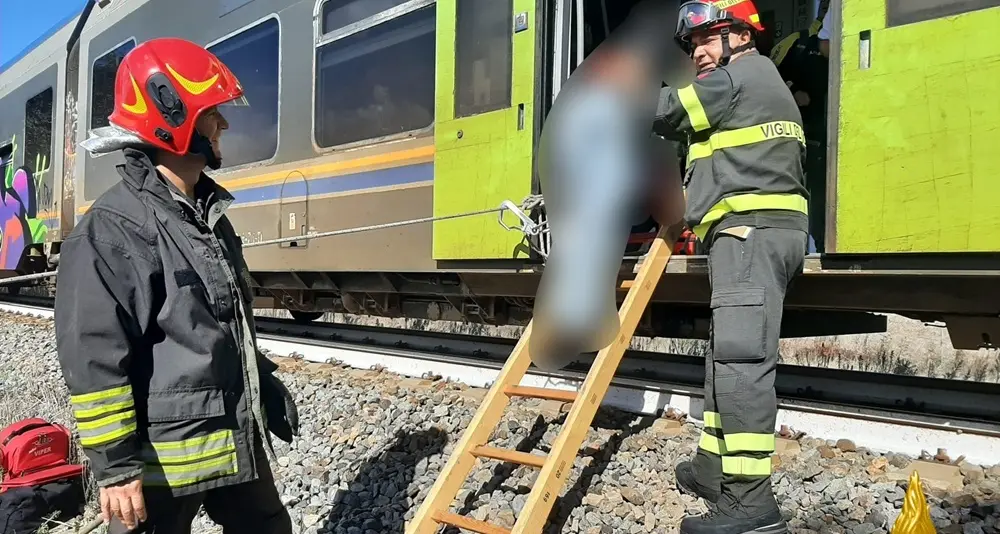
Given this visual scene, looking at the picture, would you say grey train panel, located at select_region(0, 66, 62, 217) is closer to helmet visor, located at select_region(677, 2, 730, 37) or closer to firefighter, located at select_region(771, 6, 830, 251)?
firefighter, located at select_region(771, 6, 830, 251)

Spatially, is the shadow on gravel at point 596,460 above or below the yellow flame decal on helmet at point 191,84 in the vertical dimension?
below

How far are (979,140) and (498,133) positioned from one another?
2429 mm

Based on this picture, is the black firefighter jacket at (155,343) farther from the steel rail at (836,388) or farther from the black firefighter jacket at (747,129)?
the steel rail at (836,388)

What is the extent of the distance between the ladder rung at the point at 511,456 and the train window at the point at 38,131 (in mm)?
9965

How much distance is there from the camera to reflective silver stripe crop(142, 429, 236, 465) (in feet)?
6.44

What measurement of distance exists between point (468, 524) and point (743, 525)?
942mm

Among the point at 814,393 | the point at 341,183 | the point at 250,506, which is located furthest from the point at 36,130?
the point at 814,393

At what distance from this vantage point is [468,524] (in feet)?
8.63

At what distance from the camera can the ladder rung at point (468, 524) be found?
2.59m

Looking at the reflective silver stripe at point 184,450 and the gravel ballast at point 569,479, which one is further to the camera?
the gravel ballast at point 569,479

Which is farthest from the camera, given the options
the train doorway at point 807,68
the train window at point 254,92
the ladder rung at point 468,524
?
the train window at point 254,92

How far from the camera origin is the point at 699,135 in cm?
288

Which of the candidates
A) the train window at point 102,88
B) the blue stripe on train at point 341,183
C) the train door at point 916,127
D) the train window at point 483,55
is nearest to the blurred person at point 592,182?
the train door at point 916,127

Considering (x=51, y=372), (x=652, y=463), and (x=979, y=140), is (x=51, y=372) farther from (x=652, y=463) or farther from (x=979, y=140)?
(x=979, y=140)
